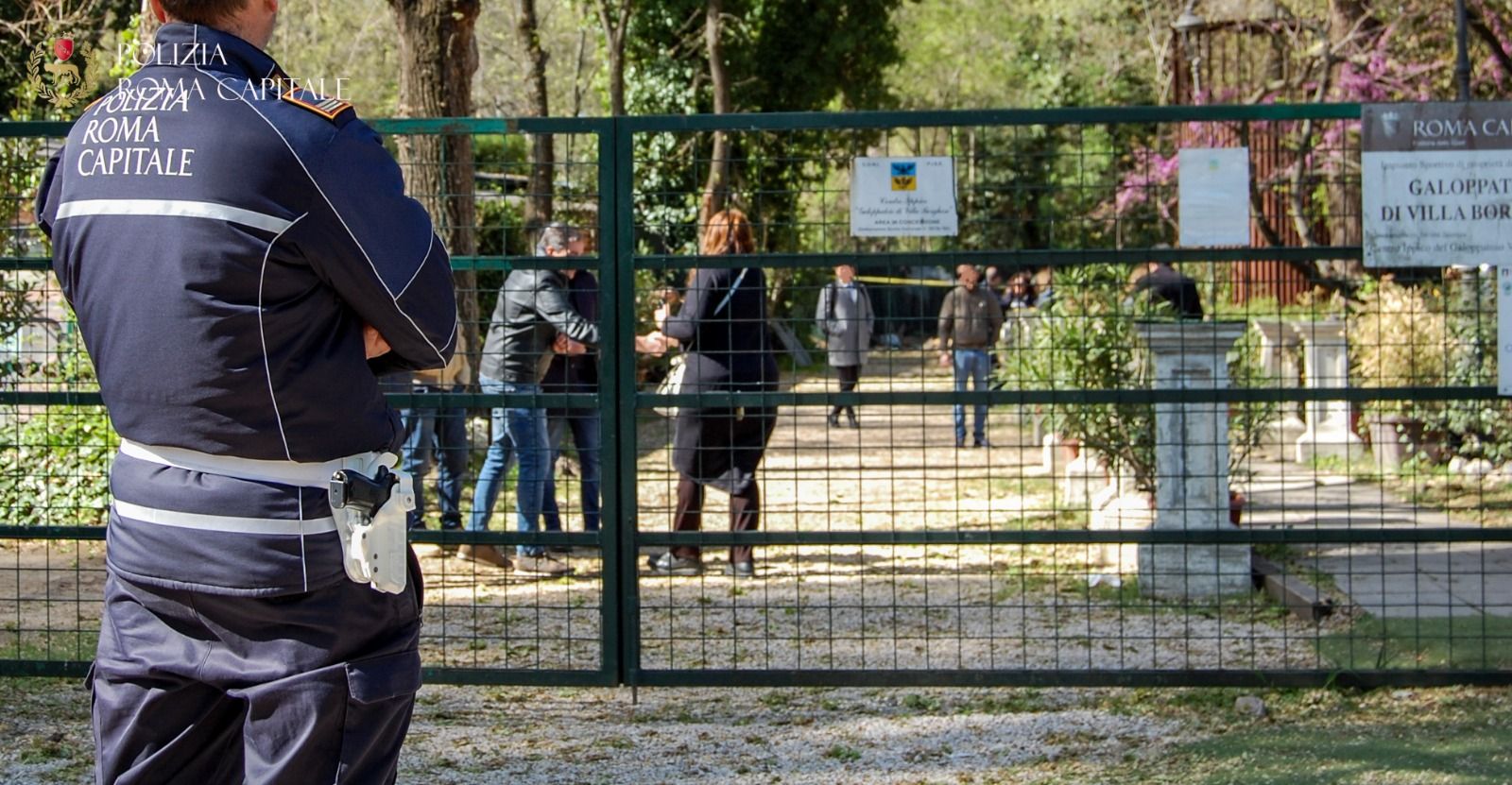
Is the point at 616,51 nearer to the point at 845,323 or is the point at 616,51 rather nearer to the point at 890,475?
the point at 890,475

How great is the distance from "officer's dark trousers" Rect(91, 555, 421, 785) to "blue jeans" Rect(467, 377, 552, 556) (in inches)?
166

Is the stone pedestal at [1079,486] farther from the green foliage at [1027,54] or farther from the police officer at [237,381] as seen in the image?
the green foliage at [1027,54]

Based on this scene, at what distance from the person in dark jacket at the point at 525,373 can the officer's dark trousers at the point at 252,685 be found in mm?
3962

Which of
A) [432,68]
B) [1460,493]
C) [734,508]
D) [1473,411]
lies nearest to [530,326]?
[734,508]

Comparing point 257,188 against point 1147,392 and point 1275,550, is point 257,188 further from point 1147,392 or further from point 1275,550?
point 1275,550

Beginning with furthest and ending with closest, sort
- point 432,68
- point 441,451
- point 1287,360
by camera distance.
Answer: point 1287,360
point 432,68
point 441,451

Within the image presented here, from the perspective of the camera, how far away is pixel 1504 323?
5703 mm

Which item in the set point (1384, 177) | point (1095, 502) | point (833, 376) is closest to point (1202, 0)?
point (1095, 502)

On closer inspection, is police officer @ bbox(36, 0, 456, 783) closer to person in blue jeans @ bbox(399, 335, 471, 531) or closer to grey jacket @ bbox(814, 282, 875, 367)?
person in blue jeans @ bbox(399, 335, 471, 531)

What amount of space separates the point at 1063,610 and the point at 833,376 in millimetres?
1645

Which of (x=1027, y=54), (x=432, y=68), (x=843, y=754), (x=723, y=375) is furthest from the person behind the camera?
(x=1027, y=54)

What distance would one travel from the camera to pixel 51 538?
5.78m

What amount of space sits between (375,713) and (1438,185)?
4.38 metres

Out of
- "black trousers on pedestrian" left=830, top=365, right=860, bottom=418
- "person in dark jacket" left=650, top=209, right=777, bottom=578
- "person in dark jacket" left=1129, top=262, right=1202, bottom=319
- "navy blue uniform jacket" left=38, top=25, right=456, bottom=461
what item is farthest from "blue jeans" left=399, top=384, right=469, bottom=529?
"person in dark jacket" left=1129, top=262, right=1202, bottom=319
